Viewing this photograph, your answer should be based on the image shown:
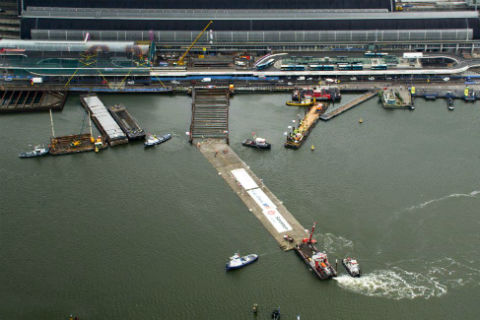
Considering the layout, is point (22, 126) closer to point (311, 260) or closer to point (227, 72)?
point (227, 72)

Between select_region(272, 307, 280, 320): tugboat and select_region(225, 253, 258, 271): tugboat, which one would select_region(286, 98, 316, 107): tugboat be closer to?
select_region(225, 253, 258, 271): tugboat

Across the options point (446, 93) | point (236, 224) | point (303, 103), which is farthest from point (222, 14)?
point (236, 224)

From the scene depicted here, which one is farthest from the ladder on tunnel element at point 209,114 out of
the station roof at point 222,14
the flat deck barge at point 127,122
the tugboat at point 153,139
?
the station roof at point 222,14

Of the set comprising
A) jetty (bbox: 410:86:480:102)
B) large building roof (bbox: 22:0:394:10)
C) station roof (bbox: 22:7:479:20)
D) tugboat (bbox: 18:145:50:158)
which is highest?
large building roof (bbox: 22:0:394:10)

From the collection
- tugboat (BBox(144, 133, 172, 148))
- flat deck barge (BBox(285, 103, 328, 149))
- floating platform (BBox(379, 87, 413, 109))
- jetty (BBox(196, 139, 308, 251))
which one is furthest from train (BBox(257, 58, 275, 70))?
tugboat (BBox(144, 133, 172, 148))

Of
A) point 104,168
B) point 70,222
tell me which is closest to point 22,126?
point 104,168

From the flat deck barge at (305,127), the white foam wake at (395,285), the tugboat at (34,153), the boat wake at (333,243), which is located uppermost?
the flat deck barge at (305,127)

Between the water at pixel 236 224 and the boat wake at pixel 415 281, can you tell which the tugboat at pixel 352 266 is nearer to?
the boat wake at pixel 415 281
